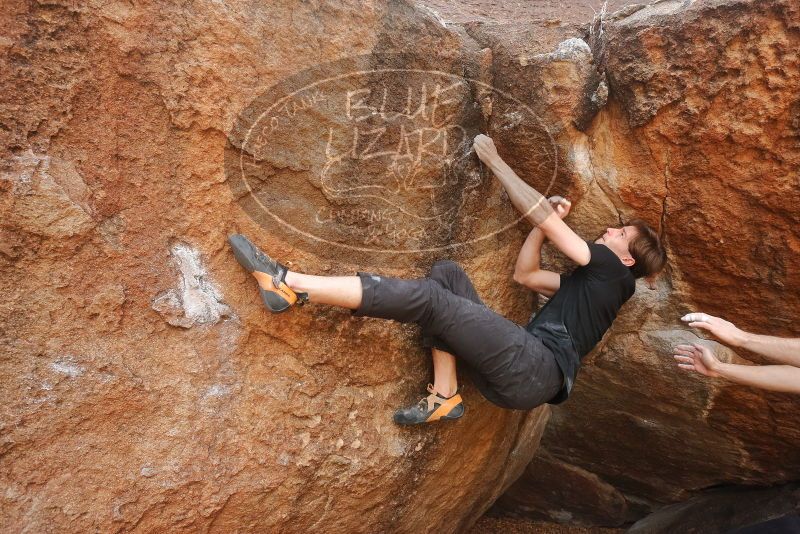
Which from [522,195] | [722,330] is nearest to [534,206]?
[522,195]

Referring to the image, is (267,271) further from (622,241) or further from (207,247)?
(622,241)

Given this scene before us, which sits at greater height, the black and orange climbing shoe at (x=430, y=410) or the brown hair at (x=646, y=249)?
the brown hair at (x=646, y=249)

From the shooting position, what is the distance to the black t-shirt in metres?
2.31

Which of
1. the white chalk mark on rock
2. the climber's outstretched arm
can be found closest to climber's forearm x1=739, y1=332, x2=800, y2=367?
the climber's outstretched arm

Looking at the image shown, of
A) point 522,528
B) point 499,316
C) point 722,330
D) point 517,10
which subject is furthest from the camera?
point 522,528

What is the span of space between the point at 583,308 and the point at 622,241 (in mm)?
311

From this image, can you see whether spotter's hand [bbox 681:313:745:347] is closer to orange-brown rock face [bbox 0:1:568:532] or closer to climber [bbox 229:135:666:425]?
climber [bbox 229:135:666:425]

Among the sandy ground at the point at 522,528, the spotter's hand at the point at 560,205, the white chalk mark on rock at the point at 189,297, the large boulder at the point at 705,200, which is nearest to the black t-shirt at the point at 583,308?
the spotter's hand at the point at 560,205

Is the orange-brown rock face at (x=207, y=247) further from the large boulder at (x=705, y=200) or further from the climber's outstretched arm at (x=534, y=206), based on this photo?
the large boulder at (x=705, y=200)

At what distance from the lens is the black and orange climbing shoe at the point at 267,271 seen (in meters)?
1.95

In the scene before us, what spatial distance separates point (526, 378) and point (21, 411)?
1.64 m
